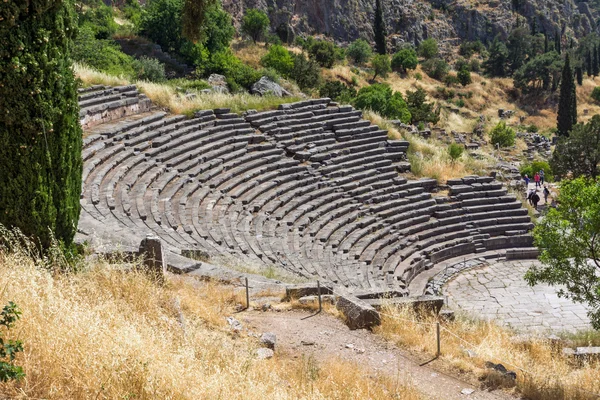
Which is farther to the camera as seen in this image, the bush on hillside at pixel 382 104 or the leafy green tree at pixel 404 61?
the leafy green tree at pixel 404 61

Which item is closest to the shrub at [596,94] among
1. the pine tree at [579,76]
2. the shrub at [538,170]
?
the pine tree at [579,76]

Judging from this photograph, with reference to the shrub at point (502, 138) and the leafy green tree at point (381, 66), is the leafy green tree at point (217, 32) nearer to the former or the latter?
the leafy green tree at point (381, 66)

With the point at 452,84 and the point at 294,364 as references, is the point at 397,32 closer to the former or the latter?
the point at 452,84

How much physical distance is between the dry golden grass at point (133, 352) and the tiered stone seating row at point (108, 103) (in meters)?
11.6

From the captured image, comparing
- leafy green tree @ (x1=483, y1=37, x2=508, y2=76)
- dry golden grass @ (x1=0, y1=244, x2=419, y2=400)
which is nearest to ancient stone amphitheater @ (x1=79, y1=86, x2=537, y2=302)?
dry golden grass @ (x1=0, y1=244, x2=419, y2=400)

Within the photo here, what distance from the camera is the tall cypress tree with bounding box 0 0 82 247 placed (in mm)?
7633

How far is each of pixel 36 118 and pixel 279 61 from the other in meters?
36.4

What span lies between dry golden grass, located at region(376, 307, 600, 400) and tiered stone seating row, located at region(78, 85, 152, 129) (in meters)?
12.6

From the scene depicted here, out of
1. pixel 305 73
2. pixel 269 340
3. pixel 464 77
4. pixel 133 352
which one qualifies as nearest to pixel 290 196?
pixel 269 340

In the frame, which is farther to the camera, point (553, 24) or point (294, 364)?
point (553, 24)

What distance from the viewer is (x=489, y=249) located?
65.9 feet

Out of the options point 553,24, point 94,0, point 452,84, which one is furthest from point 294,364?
point 553,24

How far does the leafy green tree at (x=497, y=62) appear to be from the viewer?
234 ft

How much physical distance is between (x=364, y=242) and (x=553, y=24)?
9681 centimetres
